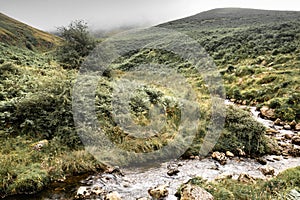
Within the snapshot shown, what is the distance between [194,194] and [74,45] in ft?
57.9

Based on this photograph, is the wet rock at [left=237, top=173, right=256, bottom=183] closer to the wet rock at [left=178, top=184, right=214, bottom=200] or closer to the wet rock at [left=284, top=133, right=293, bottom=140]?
the wet rock at [left=178, top=184, right=214, bottom=200]

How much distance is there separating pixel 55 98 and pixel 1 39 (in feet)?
118

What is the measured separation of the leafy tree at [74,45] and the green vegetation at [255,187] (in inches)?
626

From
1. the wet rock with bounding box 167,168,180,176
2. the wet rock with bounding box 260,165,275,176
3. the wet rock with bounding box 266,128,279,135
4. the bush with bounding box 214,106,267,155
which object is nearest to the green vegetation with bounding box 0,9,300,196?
the bush with bounding box 214,106,267,155

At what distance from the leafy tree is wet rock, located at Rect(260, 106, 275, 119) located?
13.8 m

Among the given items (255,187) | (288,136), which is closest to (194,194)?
(255,187)

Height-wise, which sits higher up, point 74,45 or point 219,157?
point 74,45

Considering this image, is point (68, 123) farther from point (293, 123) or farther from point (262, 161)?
point (293, 123)

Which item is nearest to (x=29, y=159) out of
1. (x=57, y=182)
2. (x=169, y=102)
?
(x=57, y=182)

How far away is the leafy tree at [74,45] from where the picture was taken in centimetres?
1992

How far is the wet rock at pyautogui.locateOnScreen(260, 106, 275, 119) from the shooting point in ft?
48.3

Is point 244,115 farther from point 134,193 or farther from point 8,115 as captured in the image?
point 8,115

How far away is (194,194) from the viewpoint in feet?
19.3

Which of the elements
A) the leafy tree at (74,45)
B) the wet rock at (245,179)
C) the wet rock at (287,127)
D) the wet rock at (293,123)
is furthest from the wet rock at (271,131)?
the leafy tree at (74,45)
